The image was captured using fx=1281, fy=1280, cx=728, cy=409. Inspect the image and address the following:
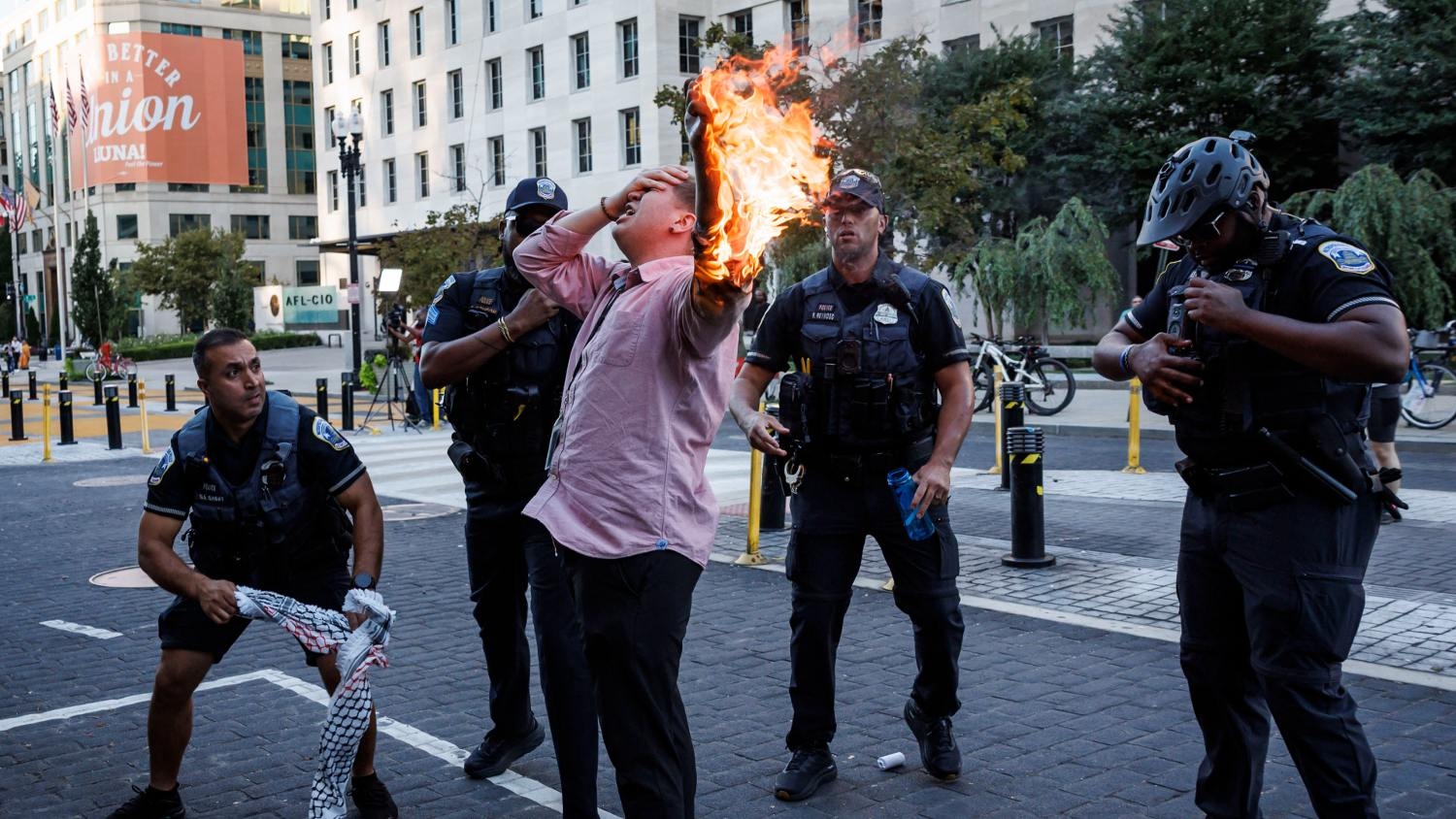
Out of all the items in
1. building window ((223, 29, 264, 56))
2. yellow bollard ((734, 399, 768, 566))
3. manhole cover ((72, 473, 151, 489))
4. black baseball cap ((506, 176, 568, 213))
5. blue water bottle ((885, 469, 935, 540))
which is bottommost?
manhole cover ((72, 473, 151, 489))

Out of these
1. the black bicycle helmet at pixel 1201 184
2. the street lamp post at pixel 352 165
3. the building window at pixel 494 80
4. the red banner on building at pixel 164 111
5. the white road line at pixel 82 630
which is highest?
the red banner on building at pixel 164 111

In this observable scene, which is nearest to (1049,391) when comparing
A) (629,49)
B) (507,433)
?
(507,433)

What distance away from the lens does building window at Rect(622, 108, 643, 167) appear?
50438 millimetres

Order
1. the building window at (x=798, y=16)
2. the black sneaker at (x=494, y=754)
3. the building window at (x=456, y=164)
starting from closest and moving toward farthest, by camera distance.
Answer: the black sneaker at (x=494, y=754), the building window at (x=798, y=16), the building window at (x=456, y=164)

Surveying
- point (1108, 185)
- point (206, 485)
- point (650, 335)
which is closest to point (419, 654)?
Result: point (206, 485)

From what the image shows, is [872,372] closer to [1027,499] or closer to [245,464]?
[245,464]

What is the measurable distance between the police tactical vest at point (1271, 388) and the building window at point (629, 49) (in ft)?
159

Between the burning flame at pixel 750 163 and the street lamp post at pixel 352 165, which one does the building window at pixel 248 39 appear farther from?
the burning flame at pixel 750 163

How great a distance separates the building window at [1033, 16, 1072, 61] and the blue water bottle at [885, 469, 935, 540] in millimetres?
37968

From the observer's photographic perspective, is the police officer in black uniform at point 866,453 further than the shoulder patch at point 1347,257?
Yes

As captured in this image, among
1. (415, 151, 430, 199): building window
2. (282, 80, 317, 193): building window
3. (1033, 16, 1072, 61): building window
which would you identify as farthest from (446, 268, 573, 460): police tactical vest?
(282, 80, 317, 193): building window

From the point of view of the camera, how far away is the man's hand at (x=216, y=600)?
4.07 m

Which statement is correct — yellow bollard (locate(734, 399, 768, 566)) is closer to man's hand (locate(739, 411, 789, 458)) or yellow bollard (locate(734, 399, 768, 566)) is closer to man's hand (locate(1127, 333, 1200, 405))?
man's hand (locate(739, 411, 789, 458))

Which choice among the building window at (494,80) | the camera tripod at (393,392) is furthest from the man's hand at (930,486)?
the building window at (494,80)
